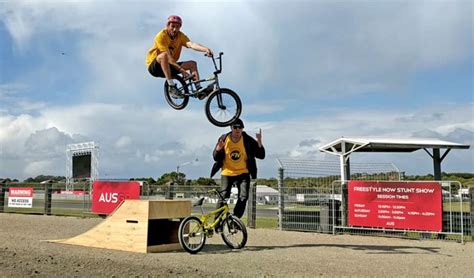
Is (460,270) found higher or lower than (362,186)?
lower

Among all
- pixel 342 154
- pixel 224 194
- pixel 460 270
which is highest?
pixel 342 154

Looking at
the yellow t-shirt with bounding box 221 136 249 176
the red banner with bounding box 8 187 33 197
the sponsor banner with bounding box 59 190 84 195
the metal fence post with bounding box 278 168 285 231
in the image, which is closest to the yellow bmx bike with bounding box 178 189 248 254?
the yellow t-shirt with bounding box 221 136 249 176

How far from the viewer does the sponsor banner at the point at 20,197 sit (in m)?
23.8

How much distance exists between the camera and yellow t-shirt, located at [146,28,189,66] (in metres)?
9.36

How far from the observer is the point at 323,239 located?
540 inches

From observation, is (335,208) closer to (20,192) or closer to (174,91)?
(174,91)

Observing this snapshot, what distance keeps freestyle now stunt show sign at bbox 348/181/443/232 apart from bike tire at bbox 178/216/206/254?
18.7 feet

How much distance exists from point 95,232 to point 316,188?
7179mm

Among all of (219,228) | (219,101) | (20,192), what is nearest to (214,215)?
(219,228)

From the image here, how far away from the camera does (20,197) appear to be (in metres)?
24.2

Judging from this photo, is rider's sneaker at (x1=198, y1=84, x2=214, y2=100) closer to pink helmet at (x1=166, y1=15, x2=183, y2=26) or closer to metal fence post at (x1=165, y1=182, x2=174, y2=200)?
pink helmet at (x1=166, y1=15, x2=183, y2=26)

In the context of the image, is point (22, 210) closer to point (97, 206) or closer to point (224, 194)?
point (97, 206)

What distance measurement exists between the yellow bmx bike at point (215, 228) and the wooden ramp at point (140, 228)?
522 millimetres

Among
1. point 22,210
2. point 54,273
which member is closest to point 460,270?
point 54,273
